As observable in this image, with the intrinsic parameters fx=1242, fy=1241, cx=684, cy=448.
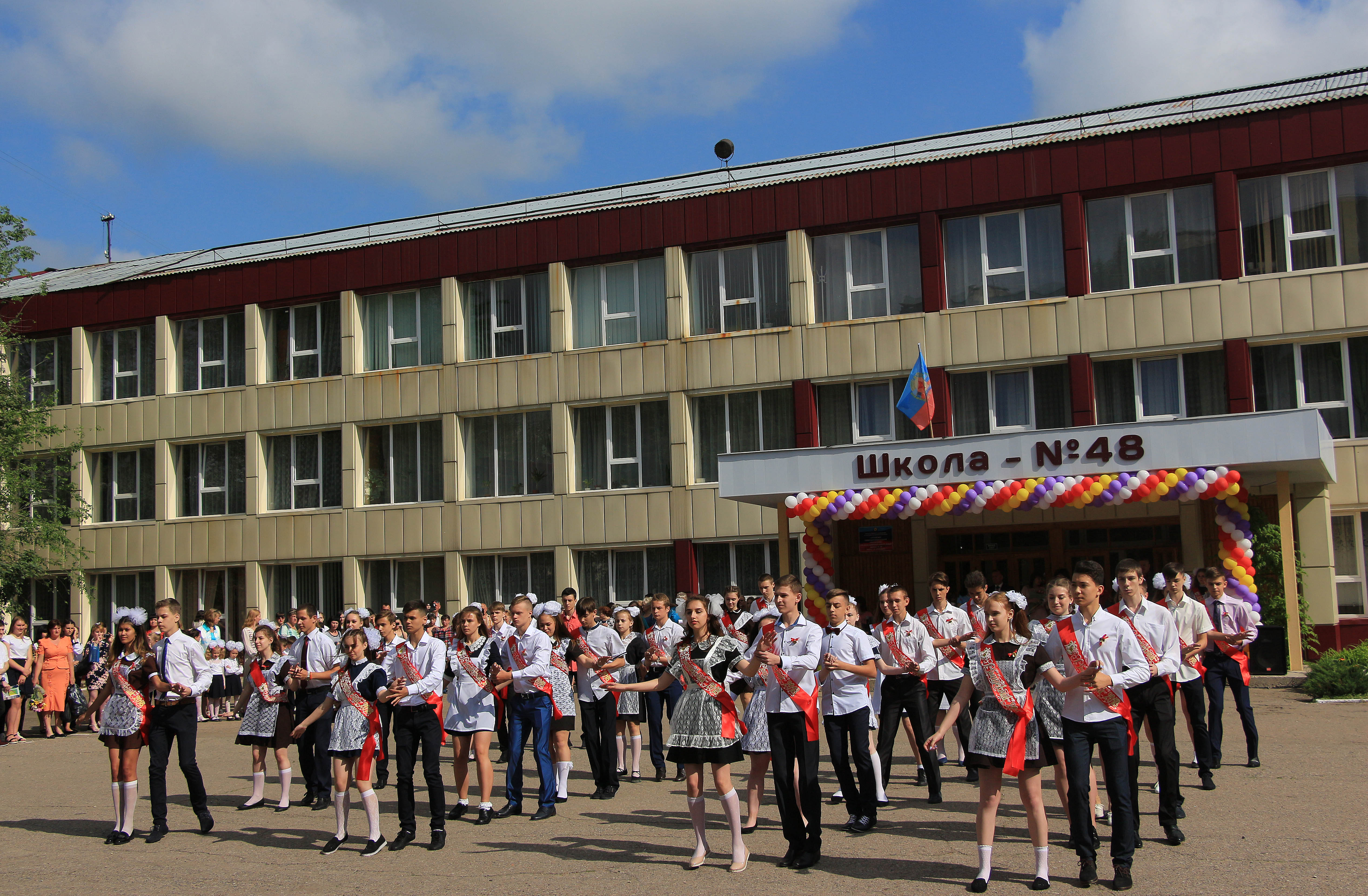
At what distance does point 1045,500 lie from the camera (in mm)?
19500

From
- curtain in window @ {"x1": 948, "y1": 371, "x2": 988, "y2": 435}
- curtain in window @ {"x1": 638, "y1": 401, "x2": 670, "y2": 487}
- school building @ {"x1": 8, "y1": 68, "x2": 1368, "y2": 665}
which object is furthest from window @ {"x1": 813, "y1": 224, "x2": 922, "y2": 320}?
curtain in window @ {"x1": 638, "y1": 401, "x2": 670, "y2": 487}

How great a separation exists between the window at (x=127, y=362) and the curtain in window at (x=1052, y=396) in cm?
2196

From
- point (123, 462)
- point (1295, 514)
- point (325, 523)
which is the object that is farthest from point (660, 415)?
point (123, 462)

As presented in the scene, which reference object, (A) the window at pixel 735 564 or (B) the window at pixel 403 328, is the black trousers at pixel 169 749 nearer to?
(A) the window at pixel 735 564

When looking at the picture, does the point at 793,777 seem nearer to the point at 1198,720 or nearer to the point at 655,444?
the point at 1198,720

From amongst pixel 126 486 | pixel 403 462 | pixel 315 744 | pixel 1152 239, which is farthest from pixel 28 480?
pixel 1152 239

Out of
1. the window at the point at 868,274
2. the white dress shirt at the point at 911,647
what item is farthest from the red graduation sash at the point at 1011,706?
the window at the point at 868,274

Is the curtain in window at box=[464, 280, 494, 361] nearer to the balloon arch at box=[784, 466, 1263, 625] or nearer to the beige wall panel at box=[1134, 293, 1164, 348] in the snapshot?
the balloon arch at box=[784, 466, 1263, 625]

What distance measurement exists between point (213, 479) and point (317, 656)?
21.8 metres

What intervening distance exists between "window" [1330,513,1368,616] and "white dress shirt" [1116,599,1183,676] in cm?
1507

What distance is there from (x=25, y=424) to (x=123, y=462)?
2.96m

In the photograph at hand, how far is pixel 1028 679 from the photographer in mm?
7680

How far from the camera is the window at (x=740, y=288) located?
2655 centimetres

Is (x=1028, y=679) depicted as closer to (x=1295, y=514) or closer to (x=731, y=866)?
(x=731, y=866)
